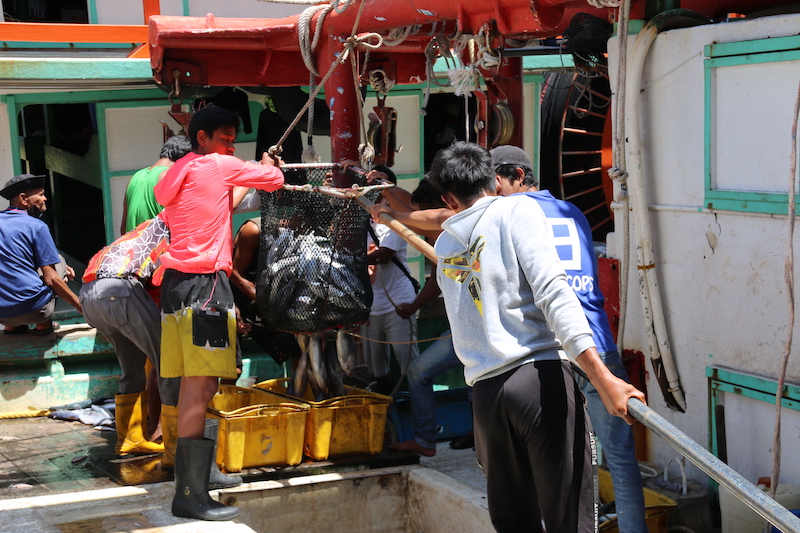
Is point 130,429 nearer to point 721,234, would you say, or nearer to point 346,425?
point 346,425

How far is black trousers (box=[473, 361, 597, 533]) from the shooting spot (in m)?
3.26

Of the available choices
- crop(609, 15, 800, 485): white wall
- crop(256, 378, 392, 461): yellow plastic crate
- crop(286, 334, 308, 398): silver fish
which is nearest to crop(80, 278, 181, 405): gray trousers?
crop(286, 334, 308, 398): silver fish

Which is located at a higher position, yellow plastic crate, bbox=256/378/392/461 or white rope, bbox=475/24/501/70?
white rope, bbox=475/24/501/70

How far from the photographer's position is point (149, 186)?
6227 millimetres

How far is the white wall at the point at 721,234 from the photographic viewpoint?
13.4ft

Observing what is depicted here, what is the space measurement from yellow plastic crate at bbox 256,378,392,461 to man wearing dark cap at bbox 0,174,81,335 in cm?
243

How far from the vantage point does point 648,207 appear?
184 inches

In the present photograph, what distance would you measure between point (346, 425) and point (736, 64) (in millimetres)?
3092

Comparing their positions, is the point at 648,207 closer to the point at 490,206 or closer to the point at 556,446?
the point at 490,206

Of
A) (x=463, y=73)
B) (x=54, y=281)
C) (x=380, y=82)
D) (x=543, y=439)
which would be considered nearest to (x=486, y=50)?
A: (x=463, y=73)

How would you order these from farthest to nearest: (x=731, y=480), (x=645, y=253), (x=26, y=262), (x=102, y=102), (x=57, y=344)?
(x=102, y=102) < (x=57, y=344) < (x=26, y=262) < (x=645, y=253) < (x=731, y=480)

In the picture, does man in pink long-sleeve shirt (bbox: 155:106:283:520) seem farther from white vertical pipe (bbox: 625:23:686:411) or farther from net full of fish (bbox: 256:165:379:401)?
white vertical pipe (bbox: 625:23:686:411)

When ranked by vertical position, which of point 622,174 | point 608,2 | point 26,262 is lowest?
point 26,262

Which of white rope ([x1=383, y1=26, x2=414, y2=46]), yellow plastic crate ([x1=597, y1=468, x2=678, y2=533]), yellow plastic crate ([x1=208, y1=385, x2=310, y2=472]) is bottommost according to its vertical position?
yellow plastic crate ([x1=597, y1=468, x2=678, y2=533])
